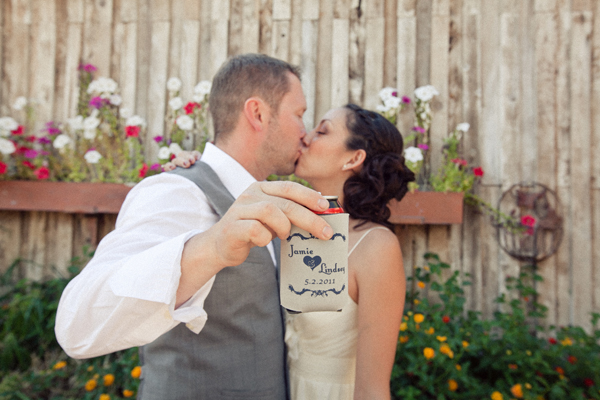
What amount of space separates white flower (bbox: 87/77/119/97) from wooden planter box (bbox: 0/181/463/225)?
2.52ft

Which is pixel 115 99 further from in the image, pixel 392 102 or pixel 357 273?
pixel 357 273

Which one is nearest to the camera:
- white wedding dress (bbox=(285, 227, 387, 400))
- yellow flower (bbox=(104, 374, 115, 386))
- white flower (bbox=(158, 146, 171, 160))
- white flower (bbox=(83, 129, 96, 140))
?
white wedding dress (bbox=(285, 227, 387, 400))

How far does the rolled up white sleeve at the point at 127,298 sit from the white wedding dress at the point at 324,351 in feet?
2.54

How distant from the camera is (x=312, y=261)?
0.73 m

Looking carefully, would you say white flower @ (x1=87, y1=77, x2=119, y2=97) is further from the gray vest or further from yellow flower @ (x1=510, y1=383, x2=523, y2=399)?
yellow flower @ (x1=510, y1=383, x2=523, y2=399)

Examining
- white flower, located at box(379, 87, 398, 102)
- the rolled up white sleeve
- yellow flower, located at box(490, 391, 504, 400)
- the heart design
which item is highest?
white flower, located at box(379, 87, 398, 102)

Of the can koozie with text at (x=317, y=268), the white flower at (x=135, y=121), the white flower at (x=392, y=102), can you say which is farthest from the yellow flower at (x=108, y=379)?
the white flower at (x=392, y=102)

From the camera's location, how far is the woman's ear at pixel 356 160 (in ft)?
5.71

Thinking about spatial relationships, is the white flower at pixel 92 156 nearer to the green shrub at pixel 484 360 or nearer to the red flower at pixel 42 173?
the red flower at pixel 42 173

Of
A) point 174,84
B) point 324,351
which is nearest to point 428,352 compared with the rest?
point 324,351

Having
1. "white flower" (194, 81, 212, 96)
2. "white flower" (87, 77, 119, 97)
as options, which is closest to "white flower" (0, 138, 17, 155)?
"white flower" (87, 77, 119, 97)

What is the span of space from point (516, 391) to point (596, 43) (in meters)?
2.46

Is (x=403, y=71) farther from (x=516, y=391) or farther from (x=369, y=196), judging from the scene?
(x=516, y=391)

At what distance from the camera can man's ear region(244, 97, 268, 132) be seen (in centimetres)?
161
